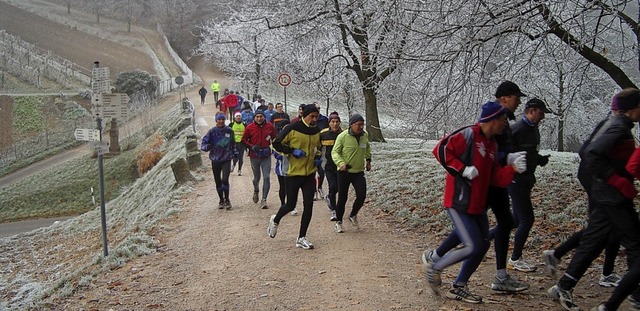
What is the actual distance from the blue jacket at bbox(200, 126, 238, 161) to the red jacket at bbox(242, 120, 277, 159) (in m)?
0.35

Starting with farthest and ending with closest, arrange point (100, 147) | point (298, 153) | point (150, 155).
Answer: point (150, 155) < point (100, 147) < point (298, 153)

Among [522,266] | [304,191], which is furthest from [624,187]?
[304,191]

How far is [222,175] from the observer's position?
11828 millimetres

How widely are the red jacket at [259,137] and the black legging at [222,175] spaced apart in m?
0.59

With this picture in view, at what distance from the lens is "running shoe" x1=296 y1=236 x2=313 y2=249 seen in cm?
817

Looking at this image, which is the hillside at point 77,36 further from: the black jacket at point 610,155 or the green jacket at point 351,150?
the black jacket at point 610,155

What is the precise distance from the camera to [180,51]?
288ft

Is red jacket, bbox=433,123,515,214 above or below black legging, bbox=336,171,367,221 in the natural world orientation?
above

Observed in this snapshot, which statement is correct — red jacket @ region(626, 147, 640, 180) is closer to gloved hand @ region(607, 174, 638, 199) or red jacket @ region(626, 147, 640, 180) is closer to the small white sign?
gloved hand @ region(607, 174, 638, 199)

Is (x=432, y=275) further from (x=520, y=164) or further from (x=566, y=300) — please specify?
(x=520, y=164)

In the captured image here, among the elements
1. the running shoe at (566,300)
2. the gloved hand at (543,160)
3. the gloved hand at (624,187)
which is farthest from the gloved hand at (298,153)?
the gloved hand at (624,187)

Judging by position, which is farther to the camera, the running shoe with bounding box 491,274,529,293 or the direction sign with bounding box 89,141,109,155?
the direction sign with bounding box 89,141,109,155

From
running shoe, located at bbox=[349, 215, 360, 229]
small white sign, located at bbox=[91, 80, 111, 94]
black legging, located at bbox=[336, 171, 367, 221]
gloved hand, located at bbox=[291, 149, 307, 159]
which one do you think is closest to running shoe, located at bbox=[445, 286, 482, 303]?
gloved hand, located at bbox=[291, 149, 307, 159]

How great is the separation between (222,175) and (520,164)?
766cm
